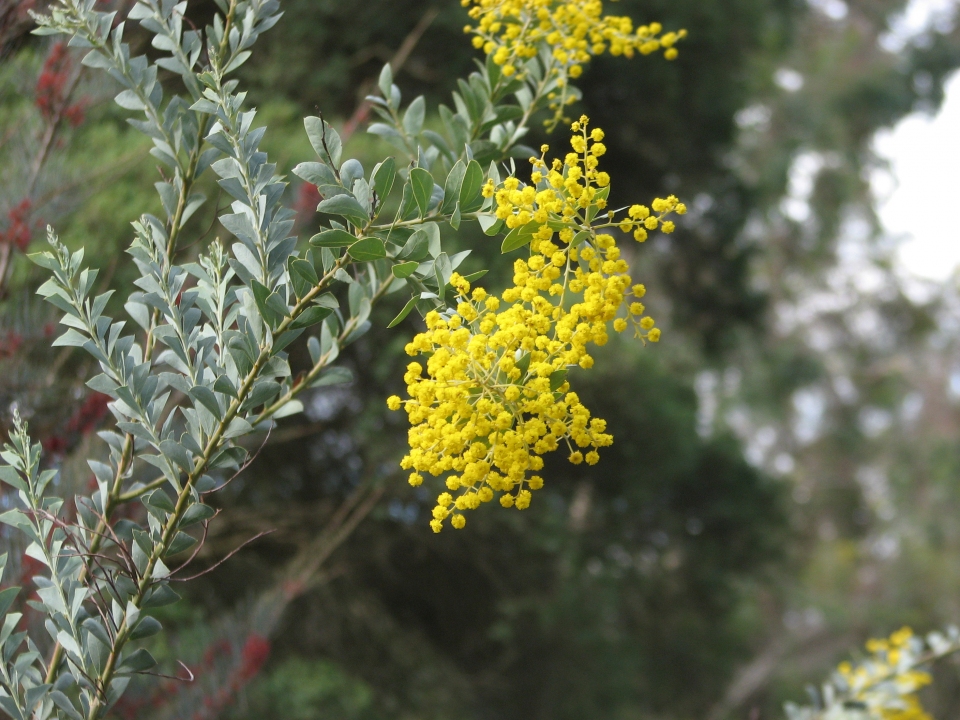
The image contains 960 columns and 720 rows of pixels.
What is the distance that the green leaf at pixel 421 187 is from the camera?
1183 millimetres

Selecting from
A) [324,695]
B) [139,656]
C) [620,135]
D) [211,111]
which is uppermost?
[211,111]

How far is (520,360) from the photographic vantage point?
44.7 inches

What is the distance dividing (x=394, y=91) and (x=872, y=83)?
1202 cm

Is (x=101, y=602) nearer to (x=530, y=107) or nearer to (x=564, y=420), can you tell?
(x=564, y=420)

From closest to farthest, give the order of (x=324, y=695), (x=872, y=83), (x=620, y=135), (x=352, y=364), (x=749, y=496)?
(x=324, y=695)
(x=352, y=364)
(x=620, y=135)
(x=749, y=496)
(x=872, y=83)

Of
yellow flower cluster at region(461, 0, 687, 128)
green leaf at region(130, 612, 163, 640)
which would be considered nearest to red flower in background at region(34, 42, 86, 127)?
yellow flower cluster at region(461, 0, 687, 128)

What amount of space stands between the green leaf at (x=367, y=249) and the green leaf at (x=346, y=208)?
4 cm

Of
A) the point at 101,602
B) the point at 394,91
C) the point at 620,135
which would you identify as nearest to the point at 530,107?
the point at 394,91

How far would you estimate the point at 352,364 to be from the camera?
500cm

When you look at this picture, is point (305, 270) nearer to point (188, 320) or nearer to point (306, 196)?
point (188, 320)

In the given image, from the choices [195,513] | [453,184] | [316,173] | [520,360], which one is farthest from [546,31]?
[195,513]

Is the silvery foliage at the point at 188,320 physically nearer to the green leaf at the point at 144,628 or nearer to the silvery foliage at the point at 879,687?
the green leaf at the point at 144,628

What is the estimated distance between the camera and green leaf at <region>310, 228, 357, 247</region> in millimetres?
1158

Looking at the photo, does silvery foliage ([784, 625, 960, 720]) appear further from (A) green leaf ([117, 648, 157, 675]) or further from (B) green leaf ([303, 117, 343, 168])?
(B) green leaf ([303, 117, 343, 168])
